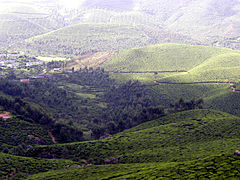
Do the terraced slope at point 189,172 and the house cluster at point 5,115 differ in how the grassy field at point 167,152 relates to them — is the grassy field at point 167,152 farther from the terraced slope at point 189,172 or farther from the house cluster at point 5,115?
the house cluster at point 5,115

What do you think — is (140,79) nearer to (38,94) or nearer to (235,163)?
(38,94)

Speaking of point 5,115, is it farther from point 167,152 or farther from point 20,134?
point 167,152

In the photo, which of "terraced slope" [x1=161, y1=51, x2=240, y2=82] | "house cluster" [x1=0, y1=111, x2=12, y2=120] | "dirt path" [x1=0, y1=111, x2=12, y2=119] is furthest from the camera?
"terraced slope" [x1=161, y1=51, x2=240, y2=82]

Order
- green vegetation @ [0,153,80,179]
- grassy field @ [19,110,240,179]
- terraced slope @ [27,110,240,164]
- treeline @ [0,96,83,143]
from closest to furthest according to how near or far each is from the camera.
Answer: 1. grassy field @ [19,110,240,179]
2. green vegetation @ [0,153,80,179]
3. terraced slope @ [27,110,240,164]
4. treeline @ [0,96,83,143]

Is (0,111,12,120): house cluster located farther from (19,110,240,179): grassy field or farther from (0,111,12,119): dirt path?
(19,110,240,179): grassy field

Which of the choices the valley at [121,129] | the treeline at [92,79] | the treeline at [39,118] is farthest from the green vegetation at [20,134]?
the treeline at [92,79]

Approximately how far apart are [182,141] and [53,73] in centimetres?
13645

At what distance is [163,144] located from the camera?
70.2 m

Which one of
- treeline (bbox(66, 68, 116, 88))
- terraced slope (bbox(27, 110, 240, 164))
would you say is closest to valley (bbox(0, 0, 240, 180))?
terraced slope (bbox(27, 110, 240, 164))

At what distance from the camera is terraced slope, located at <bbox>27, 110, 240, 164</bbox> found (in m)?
60.2

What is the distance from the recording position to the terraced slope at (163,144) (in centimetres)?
6015

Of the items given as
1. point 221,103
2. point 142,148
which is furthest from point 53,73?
point 142,148

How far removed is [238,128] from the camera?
73.7m

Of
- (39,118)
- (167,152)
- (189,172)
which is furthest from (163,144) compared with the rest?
(39,118)
